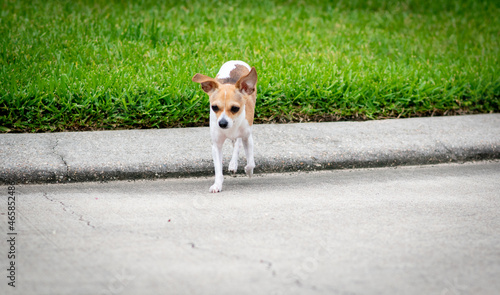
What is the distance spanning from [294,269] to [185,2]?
922 centimetres

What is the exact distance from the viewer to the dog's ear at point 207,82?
15.2 ft

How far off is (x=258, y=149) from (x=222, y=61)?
102 inches

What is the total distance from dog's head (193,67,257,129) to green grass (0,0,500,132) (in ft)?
5.43

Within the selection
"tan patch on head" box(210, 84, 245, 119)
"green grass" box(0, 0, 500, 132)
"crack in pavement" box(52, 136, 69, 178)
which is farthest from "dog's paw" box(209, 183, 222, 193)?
"green grass" box(0, 0, 500, 132)

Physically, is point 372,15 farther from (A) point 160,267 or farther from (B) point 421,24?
(A) point 160,267

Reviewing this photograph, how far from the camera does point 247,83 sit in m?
4.71

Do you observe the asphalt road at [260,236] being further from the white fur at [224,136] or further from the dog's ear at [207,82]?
the dog's ear at [207,82]

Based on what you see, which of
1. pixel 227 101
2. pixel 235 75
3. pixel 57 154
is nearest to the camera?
pixel 227 101

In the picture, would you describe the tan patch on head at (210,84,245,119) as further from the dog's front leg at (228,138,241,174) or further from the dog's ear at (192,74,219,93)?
the dog's front leg at (228,138,241,174)

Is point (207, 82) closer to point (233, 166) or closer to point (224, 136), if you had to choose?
point (224, 136)

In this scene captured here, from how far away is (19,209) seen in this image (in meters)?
4.16

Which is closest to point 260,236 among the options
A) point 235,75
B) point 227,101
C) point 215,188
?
point 215,188

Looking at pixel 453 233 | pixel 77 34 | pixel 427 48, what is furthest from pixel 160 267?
pixel 427 48

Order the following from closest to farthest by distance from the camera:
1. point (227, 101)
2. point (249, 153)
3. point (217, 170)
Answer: point (227, 101) → point (217, 170) → point (249, 153)
